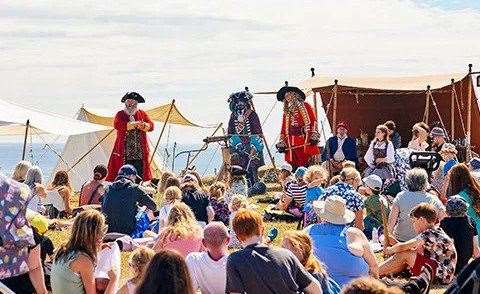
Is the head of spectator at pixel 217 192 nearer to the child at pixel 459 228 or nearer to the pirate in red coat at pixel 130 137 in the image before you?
the child at pixel 459 228

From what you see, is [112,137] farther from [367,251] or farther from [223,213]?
[367,251]

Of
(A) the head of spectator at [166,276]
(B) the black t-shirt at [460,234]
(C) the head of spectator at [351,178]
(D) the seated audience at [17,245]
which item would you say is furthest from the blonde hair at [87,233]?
(C) the head of spectator at [351,178]

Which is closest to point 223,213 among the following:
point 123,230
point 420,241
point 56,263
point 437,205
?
point 123,230

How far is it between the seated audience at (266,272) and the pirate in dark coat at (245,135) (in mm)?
10478

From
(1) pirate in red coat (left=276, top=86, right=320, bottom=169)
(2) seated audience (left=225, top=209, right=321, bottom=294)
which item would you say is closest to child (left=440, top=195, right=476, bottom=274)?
(2) seated audience (left=225, top=209, right=321, bottom=294)

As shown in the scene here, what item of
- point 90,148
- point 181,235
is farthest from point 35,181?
point 90,148

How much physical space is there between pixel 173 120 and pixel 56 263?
13529mm

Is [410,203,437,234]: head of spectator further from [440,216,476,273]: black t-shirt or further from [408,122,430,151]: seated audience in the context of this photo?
[408,122,430,151]: seated audience

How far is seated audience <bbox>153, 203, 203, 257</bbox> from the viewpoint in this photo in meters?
7.76

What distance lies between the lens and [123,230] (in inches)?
396

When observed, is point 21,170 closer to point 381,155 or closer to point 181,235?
point 181,235

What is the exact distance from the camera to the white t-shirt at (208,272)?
6688 millimetres

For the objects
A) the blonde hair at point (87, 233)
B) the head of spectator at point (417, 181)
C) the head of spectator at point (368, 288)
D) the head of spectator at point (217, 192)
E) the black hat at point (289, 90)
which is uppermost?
the black hat at point (289, 90)

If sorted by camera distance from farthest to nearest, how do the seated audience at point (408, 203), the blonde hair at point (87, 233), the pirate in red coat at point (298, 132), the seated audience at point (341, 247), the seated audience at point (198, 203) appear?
the pirate in red coat at point (298, 132) → the seated audience at point (198, 203) → the seated audience at point (408, 203) → the seated audience at point (341, 247) → the blonde hair at point (87, 233)
